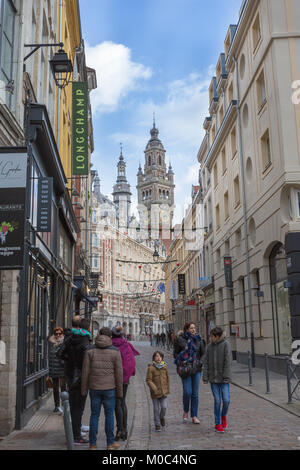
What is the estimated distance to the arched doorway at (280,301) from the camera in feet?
56.1

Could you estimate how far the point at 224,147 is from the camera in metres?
27.1

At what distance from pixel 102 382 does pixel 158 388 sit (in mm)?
1921

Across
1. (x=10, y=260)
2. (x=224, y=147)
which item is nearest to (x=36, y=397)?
(x=10, y=260)

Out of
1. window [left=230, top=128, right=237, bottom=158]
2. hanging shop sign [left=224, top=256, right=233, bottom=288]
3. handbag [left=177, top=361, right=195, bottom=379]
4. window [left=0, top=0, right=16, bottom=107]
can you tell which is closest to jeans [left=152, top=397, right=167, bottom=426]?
handbag [left=177, top=361, right=195, bottom=379]

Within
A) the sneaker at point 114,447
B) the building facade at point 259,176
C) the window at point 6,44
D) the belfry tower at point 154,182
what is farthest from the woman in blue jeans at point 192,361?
the belfry tower at point 154,182

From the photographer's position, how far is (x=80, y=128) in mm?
22672

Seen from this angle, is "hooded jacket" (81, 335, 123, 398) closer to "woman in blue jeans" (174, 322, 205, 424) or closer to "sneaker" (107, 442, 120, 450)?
"sneaker" (107, 442, 120, 450)

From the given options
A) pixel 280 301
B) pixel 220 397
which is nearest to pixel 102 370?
pixel 220 397

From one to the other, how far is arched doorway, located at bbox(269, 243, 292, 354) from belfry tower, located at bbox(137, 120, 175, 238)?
387ft

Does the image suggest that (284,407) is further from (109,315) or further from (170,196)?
(170,196)

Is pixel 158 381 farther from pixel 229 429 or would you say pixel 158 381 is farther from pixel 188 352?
pixel 229 429

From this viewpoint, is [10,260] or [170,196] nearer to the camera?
[10,260]

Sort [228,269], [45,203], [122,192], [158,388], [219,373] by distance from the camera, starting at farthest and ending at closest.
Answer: [122,192]
[228,269]
[45,203]
[158,388]
[219,373]

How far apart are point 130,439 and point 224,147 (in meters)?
21.5
